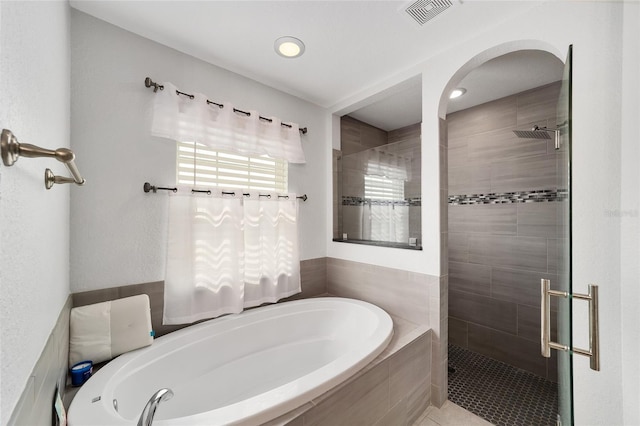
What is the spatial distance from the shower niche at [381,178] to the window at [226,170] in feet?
2.32

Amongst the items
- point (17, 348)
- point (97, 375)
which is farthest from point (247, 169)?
point (17, 348)

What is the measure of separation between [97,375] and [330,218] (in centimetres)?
206

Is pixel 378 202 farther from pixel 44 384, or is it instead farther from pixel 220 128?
pixel 44 384

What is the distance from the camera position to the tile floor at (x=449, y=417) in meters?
1.74

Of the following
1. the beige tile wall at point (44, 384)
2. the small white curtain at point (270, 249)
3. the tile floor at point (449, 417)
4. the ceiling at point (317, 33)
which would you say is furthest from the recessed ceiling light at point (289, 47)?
the tile floor at point (449, 417)

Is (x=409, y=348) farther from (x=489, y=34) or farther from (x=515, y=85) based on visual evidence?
(x=515, y=85)

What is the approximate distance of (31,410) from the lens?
26.3 inches

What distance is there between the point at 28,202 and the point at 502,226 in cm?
308

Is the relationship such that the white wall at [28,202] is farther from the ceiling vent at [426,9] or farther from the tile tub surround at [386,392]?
the ceiling vent at [426,9]

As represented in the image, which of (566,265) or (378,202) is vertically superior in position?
(378,202)

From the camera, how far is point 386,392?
1.55m

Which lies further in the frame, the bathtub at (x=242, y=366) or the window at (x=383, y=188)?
the window at (x=383, y=188)

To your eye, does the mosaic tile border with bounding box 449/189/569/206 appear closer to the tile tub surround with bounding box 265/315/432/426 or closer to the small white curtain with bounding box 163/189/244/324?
the tile tub surround with bounding box 265/315/432/426
